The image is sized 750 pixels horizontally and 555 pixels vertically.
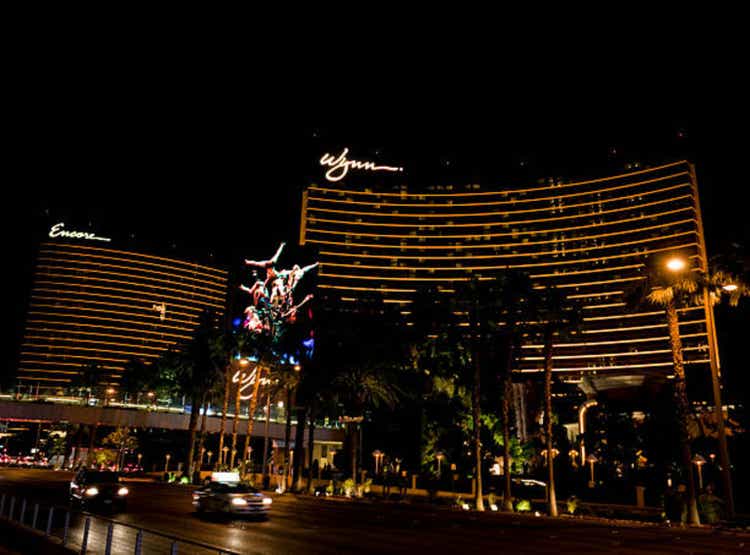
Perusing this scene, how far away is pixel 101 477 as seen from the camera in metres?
26.5

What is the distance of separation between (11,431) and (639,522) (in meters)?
157

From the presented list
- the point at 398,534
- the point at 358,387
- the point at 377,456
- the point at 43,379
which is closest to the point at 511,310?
the point at 358,387

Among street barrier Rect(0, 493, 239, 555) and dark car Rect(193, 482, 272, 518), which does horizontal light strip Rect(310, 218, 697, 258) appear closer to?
dark car Rect(193, 482, 272, 518)

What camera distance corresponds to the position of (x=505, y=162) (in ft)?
460

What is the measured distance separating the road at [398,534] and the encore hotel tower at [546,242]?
76576mm

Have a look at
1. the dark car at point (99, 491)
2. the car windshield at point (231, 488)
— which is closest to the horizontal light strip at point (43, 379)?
the dark car at point (99, 491)

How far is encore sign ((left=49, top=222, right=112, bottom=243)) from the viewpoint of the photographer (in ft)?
555

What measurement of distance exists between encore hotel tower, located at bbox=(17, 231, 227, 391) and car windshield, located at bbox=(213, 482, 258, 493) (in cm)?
14260

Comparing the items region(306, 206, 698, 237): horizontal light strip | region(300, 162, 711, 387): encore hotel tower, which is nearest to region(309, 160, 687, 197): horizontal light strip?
region(300, 162, 711, 387): encore hotel tower

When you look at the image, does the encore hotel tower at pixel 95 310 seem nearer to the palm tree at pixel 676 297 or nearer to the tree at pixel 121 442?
Answer: the tree at pixel 121 442

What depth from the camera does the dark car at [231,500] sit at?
78.7 ft

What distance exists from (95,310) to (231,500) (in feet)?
511

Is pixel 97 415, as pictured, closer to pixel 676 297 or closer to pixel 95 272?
pixel 676 297

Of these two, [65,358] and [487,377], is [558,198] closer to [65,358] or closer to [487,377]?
[487,377]
